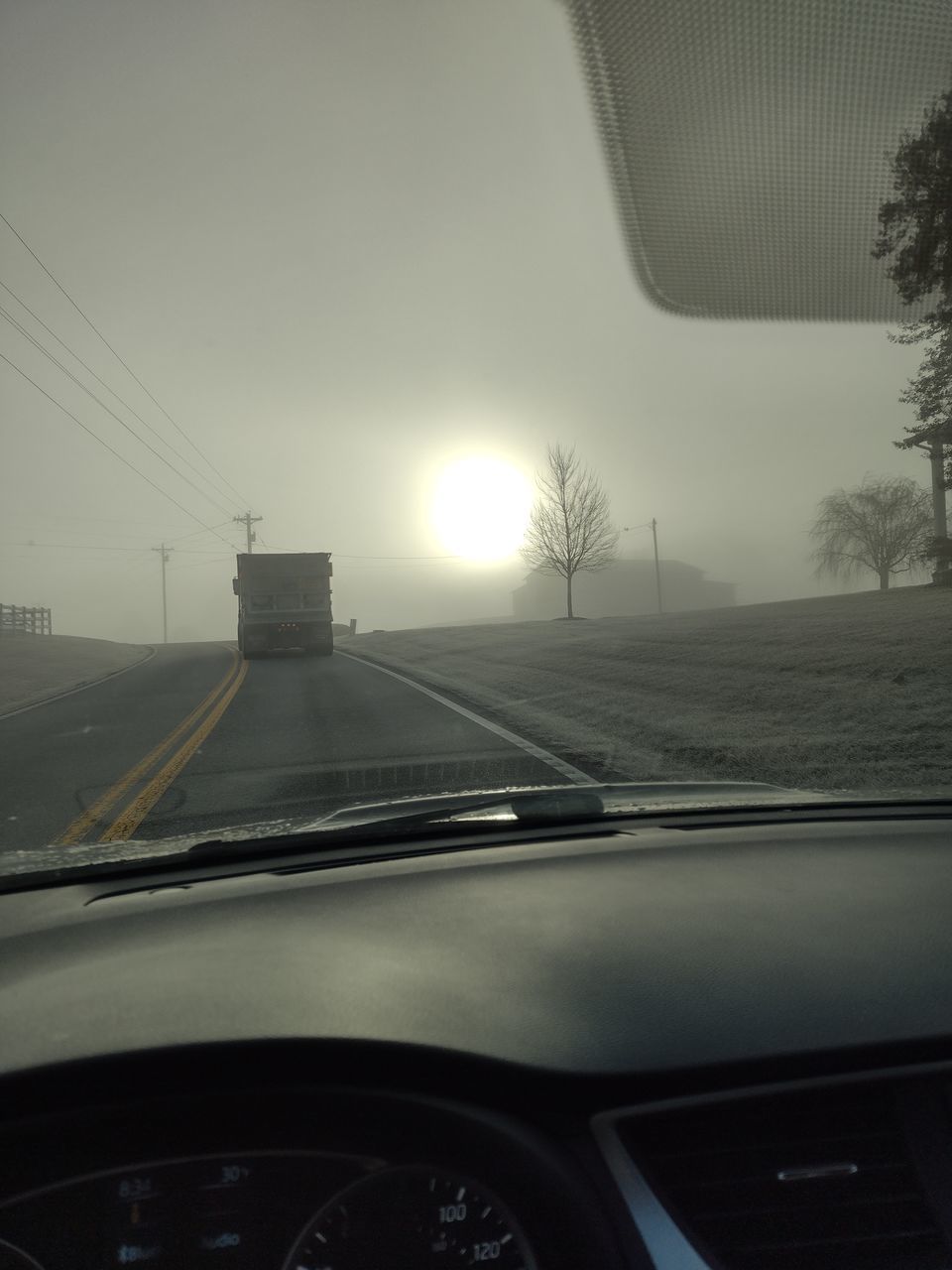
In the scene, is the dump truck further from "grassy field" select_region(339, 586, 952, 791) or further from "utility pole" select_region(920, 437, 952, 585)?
"utility pole" select_region(920, 437, 952, 585)

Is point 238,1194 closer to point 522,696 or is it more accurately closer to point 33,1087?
point 33,1087

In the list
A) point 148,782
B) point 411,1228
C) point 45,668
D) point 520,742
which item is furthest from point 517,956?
point 45,668

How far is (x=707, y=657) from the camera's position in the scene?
55.7 feet

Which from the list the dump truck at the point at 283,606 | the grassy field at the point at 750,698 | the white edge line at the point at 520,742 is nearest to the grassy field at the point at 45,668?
the dump truck at the point at 283,606

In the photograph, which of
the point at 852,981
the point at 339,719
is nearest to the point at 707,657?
the point at 339,719

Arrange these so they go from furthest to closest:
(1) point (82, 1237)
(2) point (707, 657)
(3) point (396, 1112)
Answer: (2) point (707, 657)
(3) point (396, 1112)
(1) point (82, 1237)

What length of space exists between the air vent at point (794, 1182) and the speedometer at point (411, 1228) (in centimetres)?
30

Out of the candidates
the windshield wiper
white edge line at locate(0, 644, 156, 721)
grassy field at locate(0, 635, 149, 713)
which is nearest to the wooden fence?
grassy field at locate(0, 635, 149, 713)

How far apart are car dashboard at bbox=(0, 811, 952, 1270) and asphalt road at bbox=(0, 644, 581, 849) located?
11.3 feet

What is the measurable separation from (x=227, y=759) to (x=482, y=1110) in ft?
27.0

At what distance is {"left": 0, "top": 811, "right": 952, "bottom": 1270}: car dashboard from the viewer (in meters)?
1.74

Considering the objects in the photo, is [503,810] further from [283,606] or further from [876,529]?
[876,529]

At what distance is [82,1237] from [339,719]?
10.9 metres

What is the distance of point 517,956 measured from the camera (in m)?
2.39
